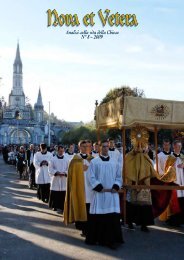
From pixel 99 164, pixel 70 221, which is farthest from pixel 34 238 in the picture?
pixel 99 164

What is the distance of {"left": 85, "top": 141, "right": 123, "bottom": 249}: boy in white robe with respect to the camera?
8352mm

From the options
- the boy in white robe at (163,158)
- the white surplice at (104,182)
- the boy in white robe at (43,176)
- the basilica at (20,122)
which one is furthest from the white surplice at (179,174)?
the basilica at (20,122)

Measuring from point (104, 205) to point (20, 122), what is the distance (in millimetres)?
144296

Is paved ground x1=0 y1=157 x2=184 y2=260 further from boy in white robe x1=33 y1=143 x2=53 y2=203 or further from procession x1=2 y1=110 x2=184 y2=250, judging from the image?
boy in white robe x1=33 y1=143 x2=53 y2=203

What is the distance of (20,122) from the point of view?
15038 centimetres

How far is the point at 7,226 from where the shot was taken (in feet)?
32.8

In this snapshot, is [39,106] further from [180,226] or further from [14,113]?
[180,226]

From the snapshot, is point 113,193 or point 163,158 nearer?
point 113,193

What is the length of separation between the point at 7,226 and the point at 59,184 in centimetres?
→ 284

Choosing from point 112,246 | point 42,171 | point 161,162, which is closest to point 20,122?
point 42,171

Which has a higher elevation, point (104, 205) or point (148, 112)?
point (148, 112)

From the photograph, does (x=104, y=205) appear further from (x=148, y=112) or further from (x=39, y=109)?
(x=39, y=109)

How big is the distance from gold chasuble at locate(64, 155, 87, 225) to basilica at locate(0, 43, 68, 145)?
130854 mm

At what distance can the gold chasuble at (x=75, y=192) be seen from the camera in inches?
368
